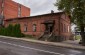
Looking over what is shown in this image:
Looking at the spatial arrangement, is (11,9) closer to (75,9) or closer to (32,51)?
(75,9)

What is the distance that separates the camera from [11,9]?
55281 millimetres

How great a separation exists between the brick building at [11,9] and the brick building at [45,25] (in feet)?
40.0

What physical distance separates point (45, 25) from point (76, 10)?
35.0 feet

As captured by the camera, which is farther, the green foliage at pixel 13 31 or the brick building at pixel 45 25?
the green foliage at pixel 13 31

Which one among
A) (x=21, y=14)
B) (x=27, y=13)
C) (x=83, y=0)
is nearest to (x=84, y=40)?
(x=83, y=0)

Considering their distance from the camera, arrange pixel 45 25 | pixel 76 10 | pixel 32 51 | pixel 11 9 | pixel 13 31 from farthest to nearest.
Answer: pixel 11 9 < pixel 13 31 < pixel 45 25 < pixel 76 10 < pixel 32 51

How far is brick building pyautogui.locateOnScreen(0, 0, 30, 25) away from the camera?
51.3 m

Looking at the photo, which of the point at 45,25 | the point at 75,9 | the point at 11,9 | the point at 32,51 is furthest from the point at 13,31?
the point at 32,51

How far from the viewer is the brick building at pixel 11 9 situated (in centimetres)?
5129

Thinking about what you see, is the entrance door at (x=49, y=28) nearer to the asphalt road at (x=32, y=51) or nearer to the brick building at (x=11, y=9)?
the asphalt road at (x=32, y=51)

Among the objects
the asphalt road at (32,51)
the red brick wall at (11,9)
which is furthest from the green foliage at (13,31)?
the asphalt road at (32,51)

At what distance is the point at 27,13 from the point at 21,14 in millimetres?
5716

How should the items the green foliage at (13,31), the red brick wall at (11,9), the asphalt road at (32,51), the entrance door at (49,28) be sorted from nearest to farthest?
the asphalt road at (32,51), the entrance door at (49,28), the green foliage at (13,31), the red brick wall at (11,9)

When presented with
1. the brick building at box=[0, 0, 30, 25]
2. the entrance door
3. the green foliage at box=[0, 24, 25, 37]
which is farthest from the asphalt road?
the brick building at box=[0, 0, 30, 25]
